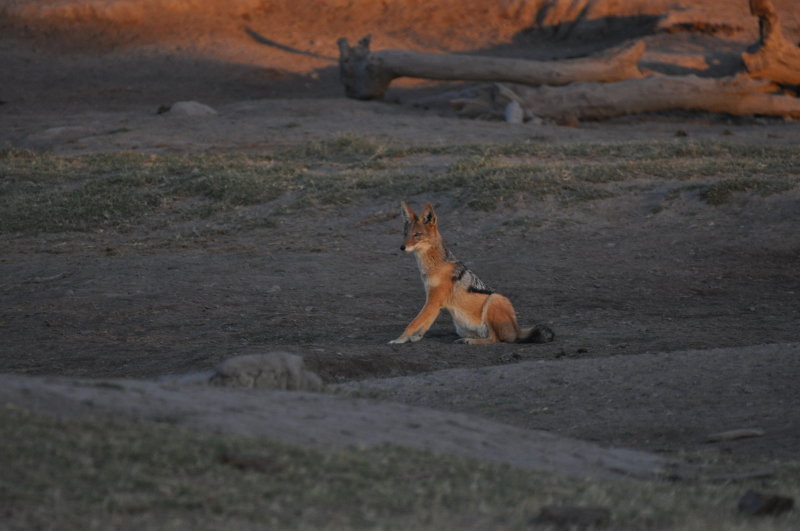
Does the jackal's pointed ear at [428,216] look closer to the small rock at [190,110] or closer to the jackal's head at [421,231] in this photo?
the jackal's head at [421,231]

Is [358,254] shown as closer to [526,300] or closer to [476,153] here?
[526,300]

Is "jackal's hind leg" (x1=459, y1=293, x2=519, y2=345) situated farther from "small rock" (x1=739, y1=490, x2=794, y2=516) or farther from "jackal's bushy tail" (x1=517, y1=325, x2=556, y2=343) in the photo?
"small rock" (x1=739, y1=490, x2=794, y2=516)

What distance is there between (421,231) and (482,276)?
2.30 m

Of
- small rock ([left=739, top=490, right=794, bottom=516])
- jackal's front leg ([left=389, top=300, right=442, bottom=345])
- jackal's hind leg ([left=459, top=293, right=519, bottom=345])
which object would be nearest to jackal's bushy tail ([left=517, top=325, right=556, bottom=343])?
jackal's hind leg ([left=459, top=293, right=519, bottom=345])

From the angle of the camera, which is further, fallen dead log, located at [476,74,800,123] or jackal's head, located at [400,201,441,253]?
fallen dead log, located at [476,74,800,123]

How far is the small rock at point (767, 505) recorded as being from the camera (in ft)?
14.2

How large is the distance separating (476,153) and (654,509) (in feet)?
40.7

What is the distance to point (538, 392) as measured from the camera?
23.8 ft

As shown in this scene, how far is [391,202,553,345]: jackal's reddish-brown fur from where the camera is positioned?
890 centimetres

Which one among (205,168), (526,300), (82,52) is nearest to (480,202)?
(526,300)

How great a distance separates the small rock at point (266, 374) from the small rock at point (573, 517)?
2.31 metres

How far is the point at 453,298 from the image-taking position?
29.6 ft

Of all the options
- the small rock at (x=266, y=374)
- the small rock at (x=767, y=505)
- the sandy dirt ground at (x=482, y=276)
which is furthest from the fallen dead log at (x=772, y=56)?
the small rock at (x=767, y=505)

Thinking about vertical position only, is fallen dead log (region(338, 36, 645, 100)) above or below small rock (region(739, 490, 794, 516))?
above
